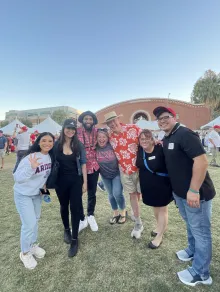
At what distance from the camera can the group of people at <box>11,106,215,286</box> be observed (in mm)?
2145

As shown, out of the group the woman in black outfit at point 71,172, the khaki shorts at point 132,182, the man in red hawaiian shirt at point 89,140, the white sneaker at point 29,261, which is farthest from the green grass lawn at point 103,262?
the khaki shorts at point 132,182

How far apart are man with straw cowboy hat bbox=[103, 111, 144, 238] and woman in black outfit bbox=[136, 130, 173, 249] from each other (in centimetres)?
25

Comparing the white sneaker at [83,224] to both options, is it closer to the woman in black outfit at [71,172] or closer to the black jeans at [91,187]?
the black jeans at [91,187]

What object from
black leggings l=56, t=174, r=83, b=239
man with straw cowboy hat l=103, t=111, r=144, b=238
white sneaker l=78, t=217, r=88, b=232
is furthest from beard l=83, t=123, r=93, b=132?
white sneaker l=78, t=217, r=88, b=232


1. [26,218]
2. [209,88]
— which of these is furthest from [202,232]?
[209,88]

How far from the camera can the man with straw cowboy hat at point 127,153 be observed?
3.30m

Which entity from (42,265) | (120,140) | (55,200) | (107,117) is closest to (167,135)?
(120,140)

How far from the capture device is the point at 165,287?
88.4 inches

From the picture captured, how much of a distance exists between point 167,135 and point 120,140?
111 centimetres

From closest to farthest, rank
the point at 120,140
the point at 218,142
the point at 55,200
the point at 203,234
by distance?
the point at 203,234 → the point at 120,140 → the point at 55,200 → the point at 218,142

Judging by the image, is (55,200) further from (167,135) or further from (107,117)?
(167,135)

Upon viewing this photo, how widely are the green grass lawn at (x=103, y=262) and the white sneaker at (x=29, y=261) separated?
6 cm

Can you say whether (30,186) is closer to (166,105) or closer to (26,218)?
(26,218)

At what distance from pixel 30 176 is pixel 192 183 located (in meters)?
2.04
